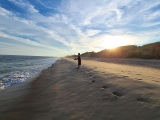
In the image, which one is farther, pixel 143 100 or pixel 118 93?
pixel 118 93

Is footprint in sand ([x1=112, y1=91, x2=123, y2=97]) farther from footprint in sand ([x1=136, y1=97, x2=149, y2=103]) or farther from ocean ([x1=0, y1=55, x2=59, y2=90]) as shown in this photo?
ocean ([x1=0, y1=55, x2=59, y2=90])

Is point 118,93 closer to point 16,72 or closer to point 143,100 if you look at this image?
point 143,100

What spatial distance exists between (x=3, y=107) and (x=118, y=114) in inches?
167

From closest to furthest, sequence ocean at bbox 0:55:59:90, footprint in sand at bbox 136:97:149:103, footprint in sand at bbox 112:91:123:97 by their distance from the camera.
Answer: footprint in sand at bbox 136:97:149:103
footprint in sand at bbox 112:91:123:97
ocean at bbox 0:55:59:90

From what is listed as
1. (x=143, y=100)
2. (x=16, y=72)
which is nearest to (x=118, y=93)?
(x=143, y=100)

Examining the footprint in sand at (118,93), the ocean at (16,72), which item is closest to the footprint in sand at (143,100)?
the footprint in sand at (118,93)

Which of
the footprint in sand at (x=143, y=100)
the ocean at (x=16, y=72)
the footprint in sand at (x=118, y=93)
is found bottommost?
the ocean at (x=16, y=72)

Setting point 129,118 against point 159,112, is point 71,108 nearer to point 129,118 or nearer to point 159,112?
point 129,118

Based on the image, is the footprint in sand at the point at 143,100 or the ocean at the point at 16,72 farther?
the ocean at the point at 16,72

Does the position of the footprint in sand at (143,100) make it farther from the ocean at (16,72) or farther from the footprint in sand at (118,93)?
the ocean at (16,72)

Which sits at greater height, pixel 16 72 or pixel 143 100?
pixel 143 100

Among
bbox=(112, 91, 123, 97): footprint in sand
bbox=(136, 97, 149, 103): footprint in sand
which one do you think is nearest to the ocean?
bbox=(112, 91, 123, 97): footprint in sand

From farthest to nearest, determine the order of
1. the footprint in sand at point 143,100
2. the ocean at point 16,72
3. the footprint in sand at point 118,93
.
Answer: the ocean at point 16,72 < the footprint in sand at point 118,93 < the footprint in sand at point 143,100

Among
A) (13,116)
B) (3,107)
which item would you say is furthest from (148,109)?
(3,107)
